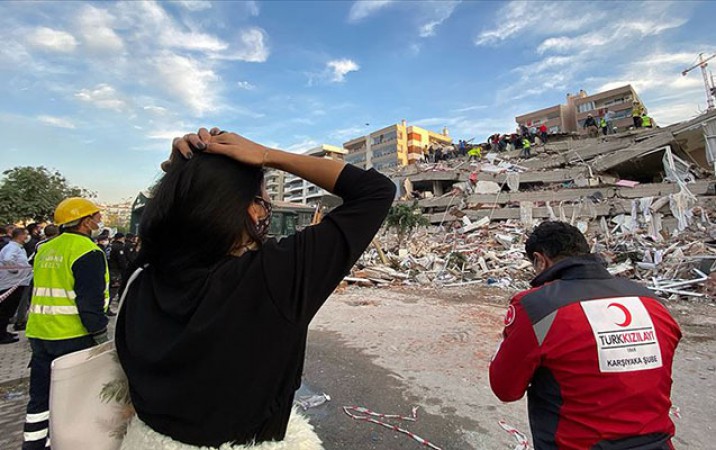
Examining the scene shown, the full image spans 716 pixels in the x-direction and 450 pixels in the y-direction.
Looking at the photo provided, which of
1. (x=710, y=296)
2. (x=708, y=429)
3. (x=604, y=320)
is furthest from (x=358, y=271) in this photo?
(x=604, y=320)

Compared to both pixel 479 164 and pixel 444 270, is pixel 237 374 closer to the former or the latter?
pixel 444 270

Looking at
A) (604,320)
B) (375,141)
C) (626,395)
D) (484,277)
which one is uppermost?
(375,141)

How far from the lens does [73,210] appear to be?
2.81m

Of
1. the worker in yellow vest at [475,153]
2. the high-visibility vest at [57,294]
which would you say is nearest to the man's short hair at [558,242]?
the high-visibility vest at [57,294]

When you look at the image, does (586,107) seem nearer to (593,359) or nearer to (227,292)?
(593,359)

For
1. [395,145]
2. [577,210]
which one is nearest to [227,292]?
[577,210]

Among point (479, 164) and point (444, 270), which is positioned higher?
point (479, 164)

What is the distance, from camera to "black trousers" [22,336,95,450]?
2372 millimetres

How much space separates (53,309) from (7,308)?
4.59m

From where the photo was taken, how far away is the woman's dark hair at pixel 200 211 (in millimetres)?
894

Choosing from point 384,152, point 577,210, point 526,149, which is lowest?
point 577,210

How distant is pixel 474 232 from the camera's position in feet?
70.3

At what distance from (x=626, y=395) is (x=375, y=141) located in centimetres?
6736

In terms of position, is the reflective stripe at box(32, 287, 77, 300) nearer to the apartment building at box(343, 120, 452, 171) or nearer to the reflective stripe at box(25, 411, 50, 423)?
the reflective stripe at box(25, 411, 50, 423)
